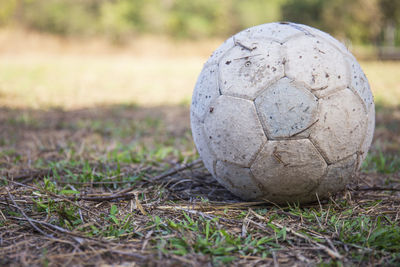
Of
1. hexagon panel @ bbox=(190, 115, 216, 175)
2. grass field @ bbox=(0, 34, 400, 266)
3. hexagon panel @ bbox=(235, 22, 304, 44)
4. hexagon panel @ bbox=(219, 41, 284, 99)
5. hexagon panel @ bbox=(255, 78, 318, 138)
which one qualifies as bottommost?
grass field @ bbox=(0, 34, 400, 266)

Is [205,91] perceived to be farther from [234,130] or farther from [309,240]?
[309,240]

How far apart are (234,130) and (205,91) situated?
0.35 m

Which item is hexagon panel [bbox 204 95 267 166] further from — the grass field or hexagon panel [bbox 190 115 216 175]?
the grass field

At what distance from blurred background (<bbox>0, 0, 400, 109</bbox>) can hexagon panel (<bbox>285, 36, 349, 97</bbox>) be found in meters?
5.61

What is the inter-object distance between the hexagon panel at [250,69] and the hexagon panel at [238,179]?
458 millimetres

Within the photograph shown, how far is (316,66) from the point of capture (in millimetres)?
2152

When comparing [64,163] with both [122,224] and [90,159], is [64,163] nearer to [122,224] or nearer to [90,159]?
[90,159]

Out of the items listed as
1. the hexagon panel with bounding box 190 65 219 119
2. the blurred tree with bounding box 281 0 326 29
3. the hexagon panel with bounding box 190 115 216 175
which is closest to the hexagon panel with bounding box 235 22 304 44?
the hexagon panel with bounding box 190 65 219 119

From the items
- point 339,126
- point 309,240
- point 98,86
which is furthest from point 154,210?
point 98,86

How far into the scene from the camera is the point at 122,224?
2.09m

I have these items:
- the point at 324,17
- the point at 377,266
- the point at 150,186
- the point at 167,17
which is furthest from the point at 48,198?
the point at 167,17

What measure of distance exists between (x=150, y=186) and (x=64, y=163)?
3.29 feet

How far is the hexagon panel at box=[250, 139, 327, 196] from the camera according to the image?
2.12 metres

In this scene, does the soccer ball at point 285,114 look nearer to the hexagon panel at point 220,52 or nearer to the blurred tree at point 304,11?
the hexagon panel at point 220,52
